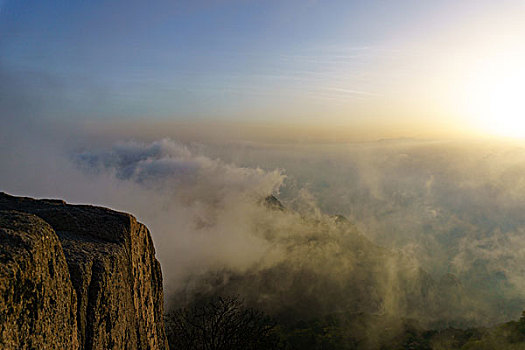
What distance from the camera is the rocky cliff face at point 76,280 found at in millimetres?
5699

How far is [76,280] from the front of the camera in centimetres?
792

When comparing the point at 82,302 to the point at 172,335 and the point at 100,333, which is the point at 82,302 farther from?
the point at 172,335

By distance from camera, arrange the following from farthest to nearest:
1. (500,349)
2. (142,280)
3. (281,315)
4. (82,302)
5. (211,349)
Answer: (281,315) < (500,349) < (211,349) < (142,280) < (82,302)

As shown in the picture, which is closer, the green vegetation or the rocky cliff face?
the rocky cliff face

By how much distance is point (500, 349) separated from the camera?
7569 cm

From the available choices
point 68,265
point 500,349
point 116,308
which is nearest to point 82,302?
point 68,265

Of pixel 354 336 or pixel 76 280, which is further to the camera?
pixel 354 336

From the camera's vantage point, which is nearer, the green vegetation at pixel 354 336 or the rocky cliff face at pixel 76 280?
the rocky cliff face at pixel 76 280

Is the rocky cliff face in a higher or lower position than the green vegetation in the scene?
higher

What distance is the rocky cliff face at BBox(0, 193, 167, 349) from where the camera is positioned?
5699mm

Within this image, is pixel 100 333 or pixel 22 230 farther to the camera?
pixel 100 333

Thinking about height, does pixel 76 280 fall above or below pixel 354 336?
above

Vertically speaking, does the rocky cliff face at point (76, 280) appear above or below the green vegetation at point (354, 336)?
above

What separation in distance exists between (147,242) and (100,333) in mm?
5174
